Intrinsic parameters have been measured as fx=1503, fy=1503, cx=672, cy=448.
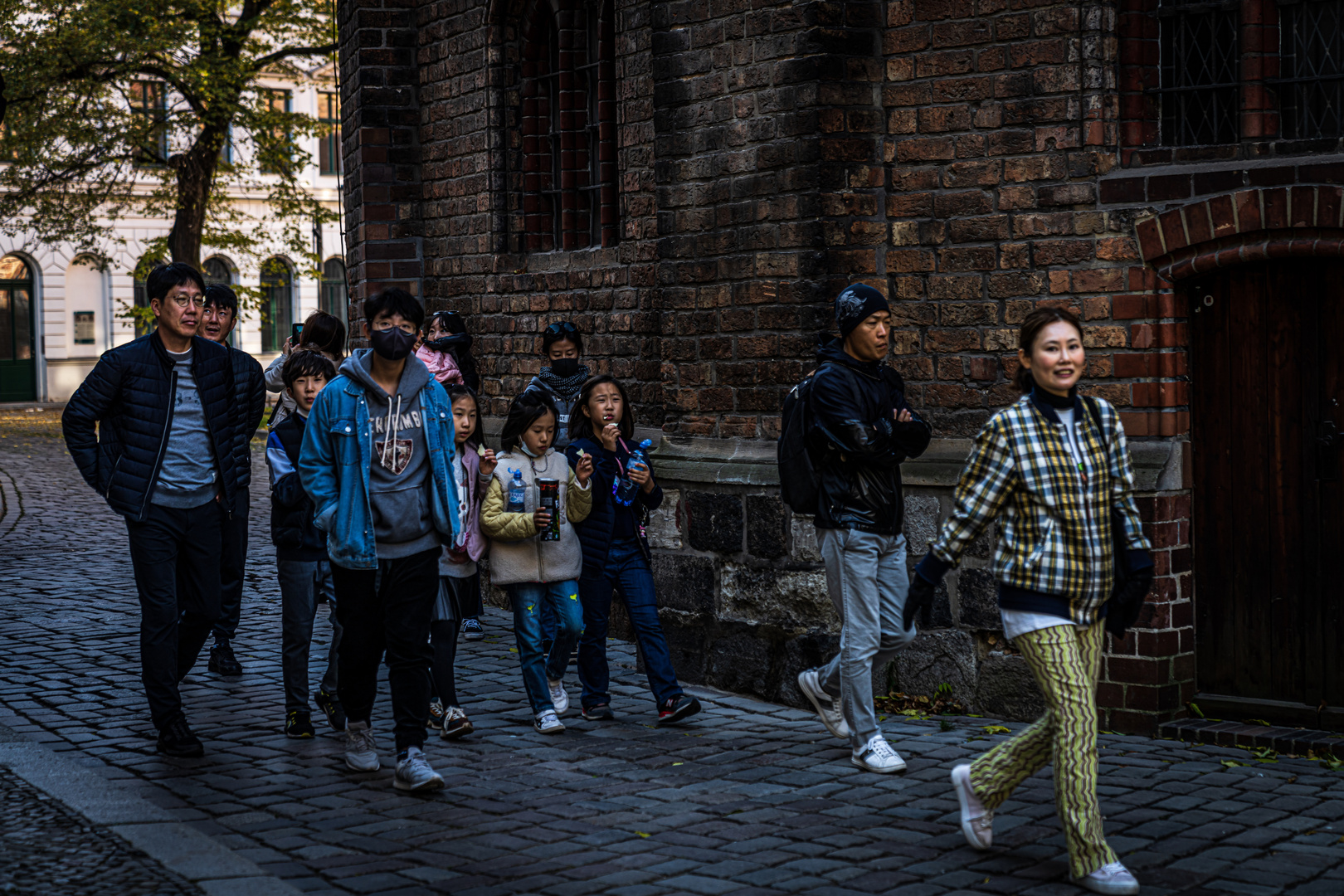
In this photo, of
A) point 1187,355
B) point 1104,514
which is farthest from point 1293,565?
point 1104,514

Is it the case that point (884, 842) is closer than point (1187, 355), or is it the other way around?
point (884, 842)

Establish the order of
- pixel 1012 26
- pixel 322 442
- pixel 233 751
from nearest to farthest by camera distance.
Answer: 1. pixel 322 442
2. pixel 233 751
3. pixel 1012 26

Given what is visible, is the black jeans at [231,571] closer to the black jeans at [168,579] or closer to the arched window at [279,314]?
the black jeans at [168,579]

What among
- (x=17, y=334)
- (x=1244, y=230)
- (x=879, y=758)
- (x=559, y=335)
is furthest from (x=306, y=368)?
(x=17, y=334)

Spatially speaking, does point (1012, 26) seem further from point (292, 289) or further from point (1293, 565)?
point (292, 289)

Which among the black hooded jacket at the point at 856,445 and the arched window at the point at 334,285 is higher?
the arched window at the point at 334,285

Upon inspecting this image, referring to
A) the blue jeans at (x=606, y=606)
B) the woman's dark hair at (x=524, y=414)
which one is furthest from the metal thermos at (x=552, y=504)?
the blue jeans at (x=606, y=606)

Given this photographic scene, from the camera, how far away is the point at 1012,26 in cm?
684

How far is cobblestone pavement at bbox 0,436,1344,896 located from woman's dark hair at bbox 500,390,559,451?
1.32 meters

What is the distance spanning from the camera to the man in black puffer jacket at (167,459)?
638 cm

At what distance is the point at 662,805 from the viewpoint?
217 inches

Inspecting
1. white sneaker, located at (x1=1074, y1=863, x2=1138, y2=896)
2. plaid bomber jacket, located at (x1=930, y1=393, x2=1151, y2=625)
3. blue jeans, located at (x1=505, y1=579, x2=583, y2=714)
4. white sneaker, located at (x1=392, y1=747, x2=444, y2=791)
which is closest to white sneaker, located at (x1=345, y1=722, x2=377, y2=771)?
white sneaker, located at (x1=392, y1=747, x2=444, y2=791)

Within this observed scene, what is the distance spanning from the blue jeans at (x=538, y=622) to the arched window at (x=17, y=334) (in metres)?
36.4

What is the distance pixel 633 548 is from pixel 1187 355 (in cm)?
266
